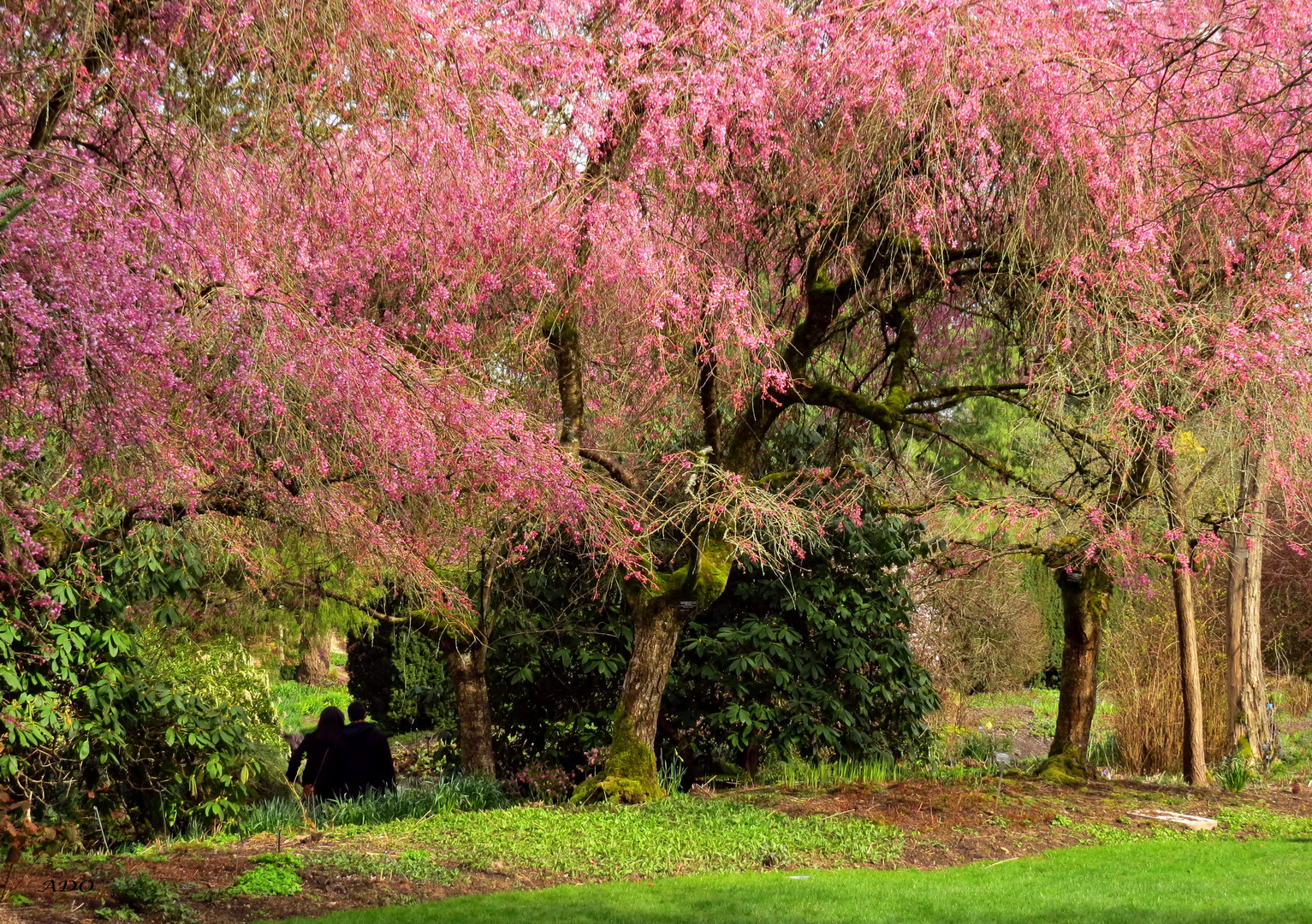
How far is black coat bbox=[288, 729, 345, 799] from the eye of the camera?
903cm

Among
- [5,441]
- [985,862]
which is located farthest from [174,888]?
[985,862]

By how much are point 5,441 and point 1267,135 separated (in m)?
7.57

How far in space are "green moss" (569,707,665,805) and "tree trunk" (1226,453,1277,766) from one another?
20.5ft

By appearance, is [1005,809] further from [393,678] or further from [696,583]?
[393,678]

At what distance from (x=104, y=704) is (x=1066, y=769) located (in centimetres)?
710

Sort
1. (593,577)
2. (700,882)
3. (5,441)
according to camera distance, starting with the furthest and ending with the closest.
→ 1. (593,577)
2. (700,882)
3. (5,441)

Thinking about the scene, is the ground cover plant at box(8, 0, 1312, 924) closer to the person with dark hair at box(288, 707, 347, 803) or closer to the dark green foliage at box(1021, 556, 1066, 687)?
the person with dark hair at box(288, 707, 347, 803)

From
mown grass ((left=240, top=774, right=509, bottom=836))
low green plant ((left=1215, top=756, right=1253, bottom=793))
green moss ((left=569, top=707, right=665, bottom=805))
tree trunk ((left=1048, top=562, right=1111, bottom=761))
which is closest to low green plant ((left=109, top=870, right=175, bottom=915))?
mown grass ((left=240, top=774, right=509, bottom=836))

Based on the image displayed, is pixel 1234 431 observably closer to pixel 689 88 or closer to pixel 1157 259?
pixel 1157 259

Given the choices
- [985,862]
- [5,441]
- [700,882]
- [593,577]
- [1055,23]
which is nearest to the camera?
[5,441]

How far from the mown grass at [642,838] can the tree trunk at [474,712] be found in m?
1.60

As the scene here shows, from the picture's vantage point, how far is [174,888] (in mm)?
5496

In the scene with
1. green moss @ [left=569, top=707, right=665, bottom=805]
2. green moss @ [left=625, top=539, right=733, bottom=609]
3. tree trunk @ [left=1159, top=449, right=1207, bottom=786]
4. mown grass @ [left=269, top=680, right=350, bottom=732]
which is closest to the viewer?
green moss @ [left=569, top=707, right=665, bottom=805]

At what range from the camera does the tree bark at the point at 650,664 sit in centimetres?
874
